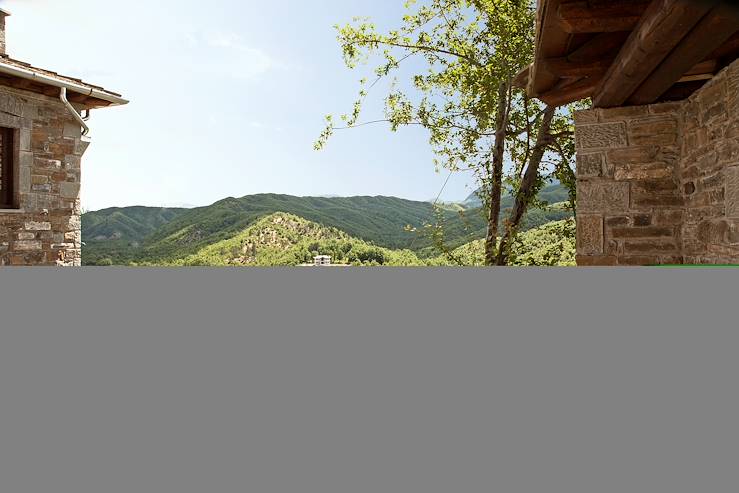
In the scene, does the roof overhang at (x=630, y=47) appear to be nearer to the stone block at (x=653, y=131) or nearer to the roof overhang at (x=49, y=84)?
the stone block at (x=653, y=131)

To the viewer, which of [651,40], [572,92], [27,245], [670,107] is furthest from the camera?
[27,245]

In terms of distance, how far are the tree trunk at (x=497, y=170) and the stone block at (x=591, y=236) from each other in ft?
10.5

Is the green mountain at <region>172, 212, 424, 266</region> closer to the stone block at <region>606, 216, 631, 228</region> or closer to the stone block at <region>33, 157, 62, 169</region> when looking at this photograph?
the stone block at <region>33, 157, 62, 169</region>

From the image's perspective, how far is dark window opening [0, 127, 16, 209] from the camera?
5969 millimetres

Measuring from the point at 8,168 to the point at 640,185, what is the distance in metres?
6.09

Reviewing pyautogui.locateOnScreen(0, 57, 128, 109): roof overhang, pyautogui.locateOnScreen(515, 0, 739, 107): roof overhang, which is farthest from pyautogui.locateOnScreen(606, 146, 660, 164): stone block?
pyautogui.locateOnScreen(0, 57, 128, 109): roof overhang

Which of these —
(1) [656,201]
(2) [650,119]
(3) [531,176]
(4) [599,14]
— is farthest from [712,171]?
(3) [531,176]

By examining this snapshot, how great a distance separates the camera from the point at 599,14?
237 cm

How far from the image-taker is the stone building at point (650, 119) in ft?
7.79

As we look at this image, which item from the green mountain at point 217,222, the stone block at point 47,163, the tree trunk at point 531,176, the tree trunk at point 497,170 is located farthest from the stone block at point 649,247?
the green mountain at point 217,222

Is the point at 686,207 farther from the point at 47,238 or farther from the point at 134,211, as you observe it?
the point at 134,211

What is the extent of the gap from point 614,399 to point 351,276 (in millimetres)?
198

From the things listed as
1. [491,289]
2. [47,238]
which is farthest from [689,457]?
[47,238]

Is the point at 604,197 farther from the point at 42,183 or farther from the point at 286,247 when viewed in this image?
the point at 286,247
